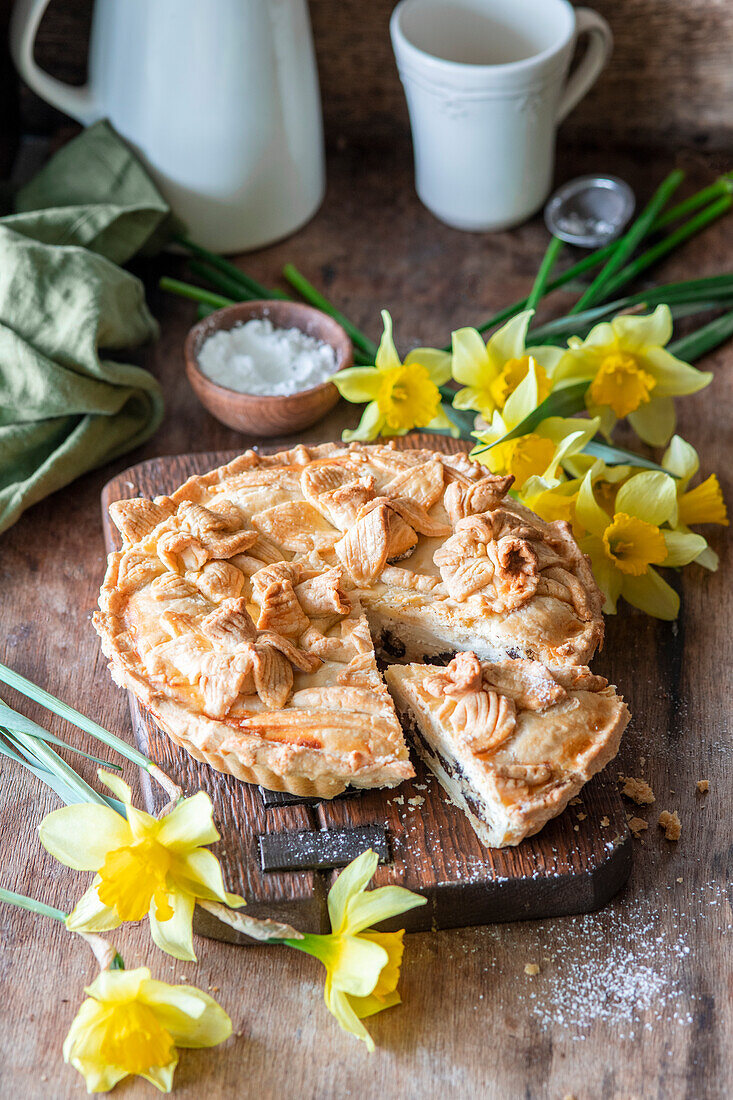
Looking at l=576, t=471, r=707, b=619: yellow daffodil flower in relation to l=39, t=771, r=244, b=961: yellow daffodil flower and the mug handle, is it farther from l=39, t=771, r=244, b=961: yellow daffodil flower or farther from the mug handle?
the mug handle

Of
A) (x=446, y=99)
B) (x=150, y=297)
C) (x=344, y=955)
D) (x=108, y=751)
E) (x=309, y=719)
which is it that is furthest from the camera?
(x=150, y=297)

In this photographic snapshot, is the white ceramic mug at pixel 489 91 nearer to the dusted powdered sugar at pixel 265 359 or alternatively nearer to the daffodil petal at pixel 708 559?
the dusted powdered sugar at pixel 265 359

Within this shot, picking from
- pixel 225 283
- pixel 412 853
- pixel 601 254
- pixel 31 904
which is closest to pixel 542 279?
pixel 601 254

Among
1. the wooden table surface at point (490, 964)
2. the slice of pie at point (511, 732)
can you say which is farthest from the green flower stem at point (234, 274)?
the slice of pie at point (511, 732)

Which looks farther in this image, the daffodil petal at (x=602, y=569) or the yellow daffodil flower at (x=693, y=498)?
the yellow daffodil flower at (x=693, y=498)

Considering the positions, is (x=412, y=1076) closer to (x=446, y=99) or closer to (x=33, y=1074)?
(x=33, y=1074)

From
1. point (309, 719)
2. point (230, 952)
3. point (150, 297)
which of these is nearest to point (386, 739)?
point (309, 719)
